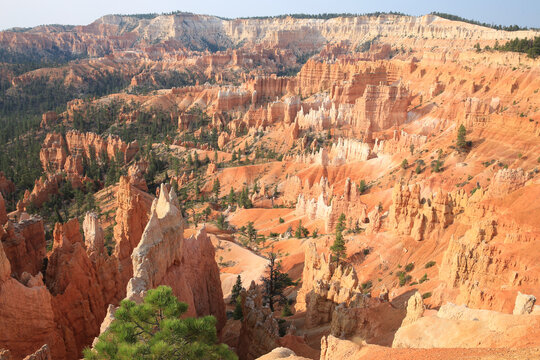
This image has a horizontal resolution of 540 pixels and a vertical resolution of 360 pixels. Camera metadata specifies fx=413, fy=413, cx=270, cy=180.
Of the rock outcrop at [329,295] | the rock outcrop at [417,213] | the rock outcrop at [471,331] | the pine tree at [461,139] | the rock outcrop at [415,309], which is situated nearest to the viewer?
the rock outcrop at [471,331]

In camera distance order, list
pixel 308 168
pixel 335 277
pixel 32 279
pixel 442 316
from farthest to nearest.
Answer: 1. pixel 308 168
2. pixel 335 277
3. pixel 32 279
4. pixel 442 316

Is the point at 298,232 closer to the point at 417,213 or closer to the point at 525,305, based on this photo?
the point at 417,213

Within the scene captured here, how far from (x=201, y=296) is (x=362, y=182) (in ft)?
130

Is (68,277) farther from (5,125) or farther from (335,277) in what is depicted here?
(5,125)

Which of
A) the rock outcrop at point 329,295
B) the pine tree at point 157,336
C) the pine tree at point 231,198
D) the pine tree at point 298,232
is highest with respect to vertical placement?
the pine tree at point 157,336

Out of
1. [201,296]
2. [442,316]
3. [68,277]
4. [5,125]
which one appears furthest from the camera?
[5,125]

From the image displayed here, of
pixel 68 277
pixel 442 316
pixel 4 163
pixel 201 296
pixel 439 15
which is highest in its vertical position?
pixel 439 15

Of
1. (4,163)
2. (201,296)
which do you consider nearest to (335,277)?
(201,296)

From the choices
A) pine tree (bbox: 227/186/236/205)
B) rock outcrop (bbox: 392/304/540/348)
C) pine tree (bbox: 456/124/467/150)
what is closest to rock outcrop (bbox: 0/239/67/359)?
rock outcrop (bbox: 392/304/540/348)

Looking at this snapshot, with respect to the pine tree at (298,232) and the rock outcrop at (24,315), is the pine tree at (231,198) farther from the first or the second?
the rock outcrop at (24,315)

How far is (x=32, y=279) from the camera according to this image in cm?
1738

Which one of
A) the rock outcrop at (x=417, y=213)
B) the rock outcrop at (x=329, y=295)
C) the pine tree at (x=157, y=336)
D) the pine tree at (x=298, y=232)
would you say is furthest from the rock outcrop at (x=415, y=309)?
the pine tree at (x=298, y=232)

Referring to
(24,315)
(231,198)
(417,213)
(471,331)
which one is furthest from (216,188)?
(471,331)

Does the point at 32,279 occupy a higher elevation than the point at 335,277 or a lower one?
higher
